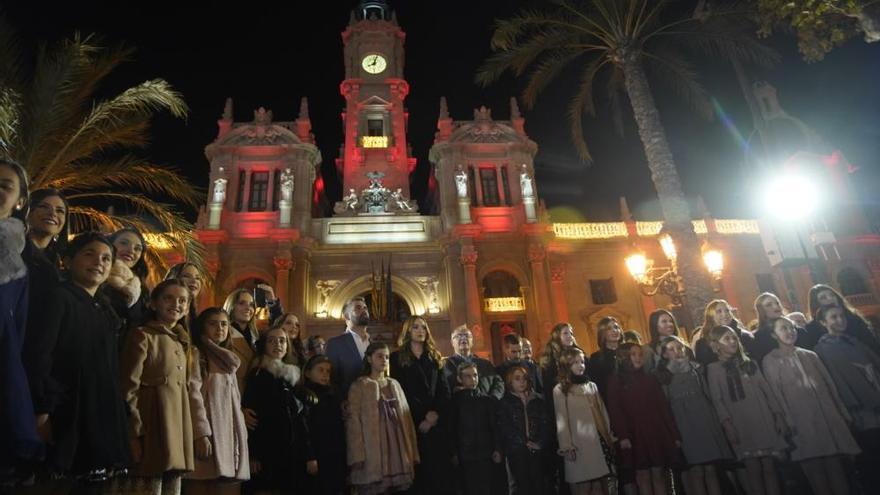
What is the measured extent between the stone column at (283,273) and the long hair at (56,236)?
16.4 meters

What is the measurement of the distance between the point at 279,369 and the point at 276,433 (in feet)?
2.05

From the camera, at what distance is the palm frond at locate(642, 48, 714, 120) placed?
486 inches

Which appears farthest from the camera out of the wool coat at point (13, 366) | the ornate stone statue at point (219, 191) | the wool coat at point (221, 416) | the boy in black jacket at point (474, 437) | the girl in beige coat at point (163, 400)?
the ornate stone statue at point (219, 191)

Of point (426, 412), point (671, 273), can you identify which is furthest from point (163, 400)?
point (671, 273)

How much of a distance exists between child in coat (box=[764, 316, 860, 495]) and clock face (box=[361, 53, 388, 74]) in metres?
26.7

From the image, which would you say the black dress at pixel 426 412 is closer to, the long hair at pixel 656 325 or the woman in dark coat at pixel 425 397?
the woman in dark coat at pixel 425 397

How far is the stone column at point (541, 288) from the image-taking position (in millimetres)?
20764

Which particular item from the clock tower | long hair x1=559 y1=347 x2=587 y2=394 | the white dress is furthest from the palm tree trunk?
the clock tower

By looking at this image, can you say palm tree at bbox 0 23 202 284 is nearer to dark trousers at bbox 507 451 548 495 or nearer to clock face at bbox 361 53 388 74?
dark trousers at bbox 507 451 548 495

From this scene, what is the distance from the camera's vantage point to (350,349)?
6.32 m

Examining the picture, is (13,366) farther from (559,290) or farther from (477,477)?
(559,290)

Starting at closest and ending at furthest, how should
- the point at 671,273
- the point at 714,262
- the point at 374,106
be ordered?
the point at 714,262
the point at 671,273
the point at 374,106

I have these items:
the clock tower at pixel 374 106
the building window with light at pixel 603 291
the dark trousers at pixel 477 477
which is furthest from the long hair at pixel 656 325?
the clock tower at pixel 374 106

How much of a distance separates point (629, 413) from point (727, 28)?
9936 millimetres
